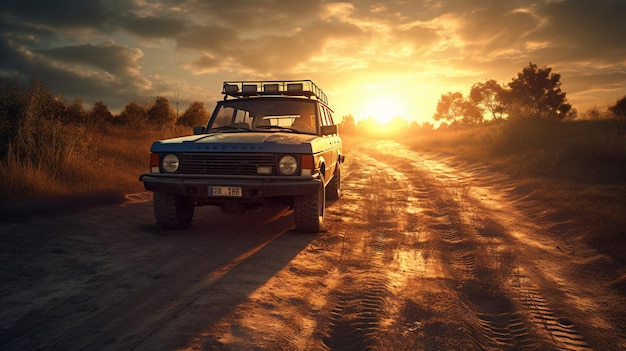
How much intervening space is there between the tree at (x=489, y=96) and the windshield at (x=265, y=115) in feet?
116

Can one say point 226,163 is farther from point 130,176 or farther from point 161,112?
point 161,112

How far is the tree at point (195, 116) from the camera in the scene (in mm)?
20953

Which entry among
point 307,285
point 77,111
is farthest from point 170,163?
point 77,111

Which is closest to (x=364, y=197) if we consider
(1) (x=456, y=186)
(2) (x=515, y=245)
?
(1) (x=456, y=186)

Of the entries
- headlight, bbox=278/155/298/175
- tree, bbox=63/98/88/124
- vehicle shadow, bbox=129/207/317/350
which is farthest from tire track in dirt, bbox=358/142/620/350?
tree, bbox=63/98/88/124

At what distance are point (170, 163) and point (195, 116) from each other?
1784cm

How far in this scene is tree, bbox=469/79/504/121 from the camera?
122 feet

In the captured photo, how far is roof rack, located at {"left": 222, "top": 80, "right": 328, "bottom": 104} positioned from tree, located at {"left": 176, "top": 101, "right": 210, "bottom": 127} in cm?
1548

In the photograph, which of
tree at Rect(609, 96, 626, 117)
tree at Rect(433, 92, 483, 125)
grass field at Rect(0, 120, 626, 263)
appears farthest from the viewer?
tree at Rect(433, 92, 483, 125)

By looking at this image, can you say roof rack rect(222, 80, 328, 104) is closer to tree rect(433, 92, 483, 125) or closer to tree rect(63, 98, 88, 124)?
tree rect(63, 98, 88, 124)

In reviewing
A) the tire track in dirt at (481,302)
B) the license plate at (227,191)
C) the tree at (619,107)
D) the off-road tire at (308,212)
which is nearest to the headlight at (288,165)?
the off-road tire at (308,212)

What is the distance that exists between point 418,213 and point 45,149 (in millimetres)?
7147

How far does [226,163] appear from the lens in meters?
4.34

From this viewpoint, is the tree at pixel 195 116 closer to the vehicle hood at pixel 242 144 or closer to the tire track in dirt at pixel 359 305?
the vehicle hood at pixel 242 144
